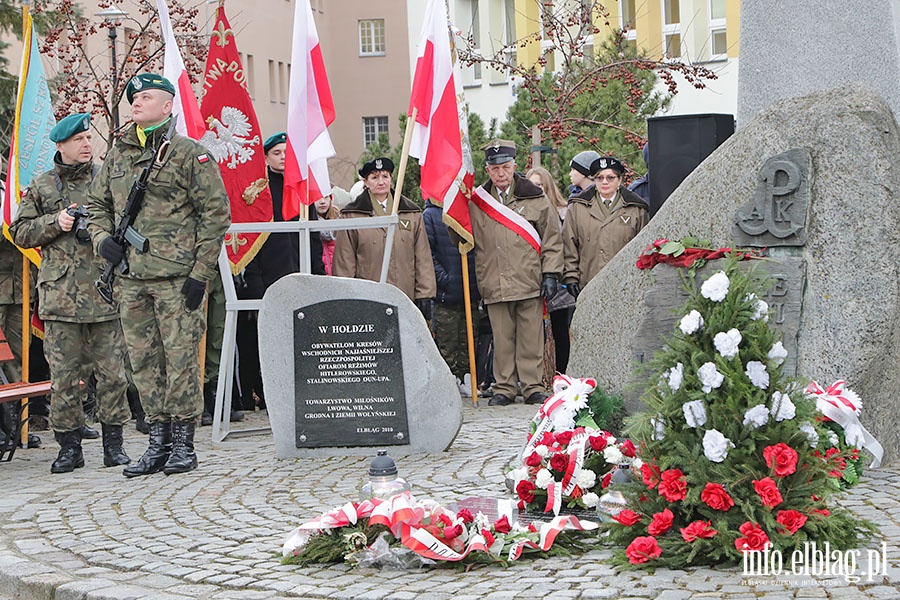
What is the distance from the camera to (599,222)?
1153 cm

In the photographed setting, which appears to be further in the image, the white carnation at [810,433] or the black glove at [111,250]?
the black glove at [111,250]

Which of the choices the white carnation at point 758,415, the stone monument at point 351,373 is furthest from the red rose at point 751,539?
the stone monument at point 351,373

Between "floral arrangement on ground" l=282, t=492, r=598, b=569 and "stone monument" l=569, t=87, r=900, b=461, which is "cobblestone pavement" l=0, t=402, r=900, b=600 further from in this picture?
"stone monument" l=569, t=87, r=900, b=461

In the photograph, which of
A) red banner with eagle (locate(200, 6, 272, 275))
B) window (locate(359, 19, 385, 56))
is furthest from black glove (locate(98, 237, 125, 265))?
window (locate(359, 19, 385, 56))

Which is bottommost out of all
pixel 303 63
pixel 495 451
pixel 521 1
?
pixel 495 451

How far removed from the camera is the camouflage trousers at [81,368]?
9125mm

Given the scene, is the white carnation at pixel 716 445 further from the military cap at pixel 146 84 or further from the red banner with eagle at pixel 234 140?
the red banner with eagle at pixel 234 140

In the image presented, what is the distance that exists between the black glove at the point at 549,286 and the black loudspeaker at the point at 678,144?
65.8 inches

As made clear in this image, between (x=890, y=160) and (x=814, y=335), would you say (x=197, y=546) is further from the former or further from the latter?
(x=890, y=160)

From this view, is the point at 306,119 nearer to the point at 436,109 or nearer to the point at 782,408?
the point at 436,109

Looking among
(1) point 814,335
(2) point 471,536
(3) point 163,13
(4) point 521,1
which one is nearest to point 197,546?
(2) point 471,536

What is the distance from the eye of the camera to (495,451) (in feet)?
28.9

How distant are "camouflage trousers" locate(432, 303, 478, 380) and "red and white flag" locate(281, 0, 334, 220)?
8.44 feet

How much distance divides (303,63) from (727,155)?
3661 millimetres
